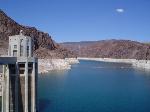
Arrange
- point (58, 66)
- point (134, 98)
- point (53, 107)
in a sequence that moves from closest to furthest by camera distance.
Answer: point (53, 107), point (134, 98), point (58, 66)

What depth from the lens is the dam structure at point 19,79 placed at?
137 feet

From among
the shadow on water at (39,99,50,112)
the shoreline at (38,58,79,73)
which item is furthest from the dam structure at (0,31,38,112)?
the shoreline at (38,58,79,73)

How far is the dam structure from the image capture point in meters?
41.7

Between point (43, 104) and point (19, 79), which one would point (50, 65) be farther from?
point (19, 79)

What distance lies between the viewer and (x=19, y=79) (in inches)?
1652

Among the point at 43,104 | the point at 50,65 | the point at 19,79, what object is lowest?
the point at 43,104

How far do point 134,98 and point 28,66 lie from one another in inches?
1361

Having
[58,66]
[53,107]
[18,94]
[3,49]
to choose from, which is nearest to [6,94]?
[18,94]

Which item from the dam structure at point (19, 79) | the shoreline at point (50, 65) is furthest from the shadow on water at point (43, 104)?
the shoreline at point (50, 65)

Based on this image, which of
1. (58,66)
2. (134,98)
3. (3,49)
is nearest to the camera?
(134,98)

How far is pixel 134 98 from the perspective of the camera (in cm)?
7081

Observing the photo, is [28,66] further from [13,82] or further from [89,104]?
[89,104]

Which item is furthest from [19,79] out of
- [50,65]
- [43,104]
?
[50,65]

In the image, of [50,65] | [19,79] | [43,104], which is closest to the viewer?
[19,79]
